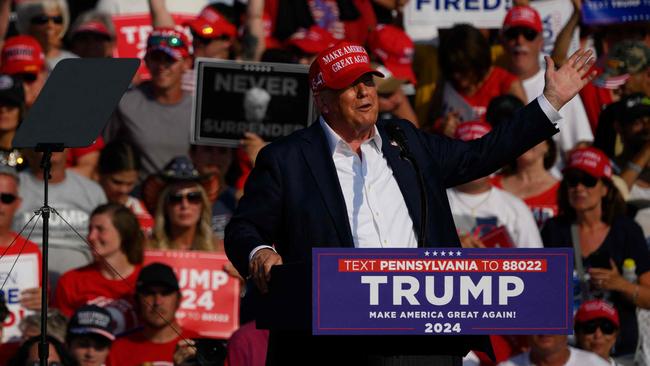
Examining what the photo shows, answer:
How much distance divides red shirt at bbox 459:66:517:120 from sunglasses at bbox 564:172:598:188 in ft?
4.36

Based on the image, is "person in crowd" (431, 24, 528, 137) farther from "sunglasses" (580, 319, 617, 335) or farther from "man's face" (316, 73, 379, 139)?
"man's face" (316, 73, 379, 139)

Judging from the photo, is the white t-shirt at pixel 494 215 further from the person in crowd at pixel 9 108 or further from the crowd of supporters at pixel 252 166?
the person in crowd at pixel 9 108

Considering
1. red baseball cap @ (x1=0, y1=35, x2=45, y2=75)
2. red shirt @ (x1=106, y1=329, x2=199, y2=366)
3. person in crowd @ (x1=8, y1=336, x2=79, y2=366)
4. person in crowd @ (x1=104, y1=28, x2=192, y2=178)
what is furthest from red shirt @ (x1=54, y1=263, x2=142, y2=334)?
red baseball cap @ (x1=0, y1=35, x2=45, y2=75)

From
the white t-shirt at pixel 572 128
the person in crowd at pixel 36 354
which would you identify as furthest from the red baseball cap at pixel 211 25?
the person in crowd at pixel 36 354

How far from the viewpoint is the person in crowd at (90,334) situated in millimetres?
8992

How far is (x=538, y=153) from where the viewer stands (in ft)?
33.1

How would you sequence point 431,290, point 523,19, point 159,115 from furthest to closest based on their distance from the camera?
1. point 523,19
2. point 159,115
3. point 431,290

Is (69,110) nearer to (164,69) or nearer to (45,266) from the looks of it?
(45,266)

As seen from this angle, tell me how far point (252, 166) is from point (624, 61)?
2725mm

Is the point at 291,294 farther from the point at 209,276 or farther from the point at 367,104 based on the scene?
the point at 209,276

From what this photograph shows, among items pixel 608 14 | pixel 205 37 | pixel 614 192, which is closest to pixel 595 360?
pixel 614 192

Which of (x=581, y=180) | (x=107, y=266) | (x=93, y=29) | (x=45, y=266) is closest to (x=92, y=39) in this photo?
(x=93, y=29)

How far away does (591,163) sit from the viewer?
31.4ft

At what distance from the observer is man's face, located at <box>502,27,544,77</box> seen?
426 inches
